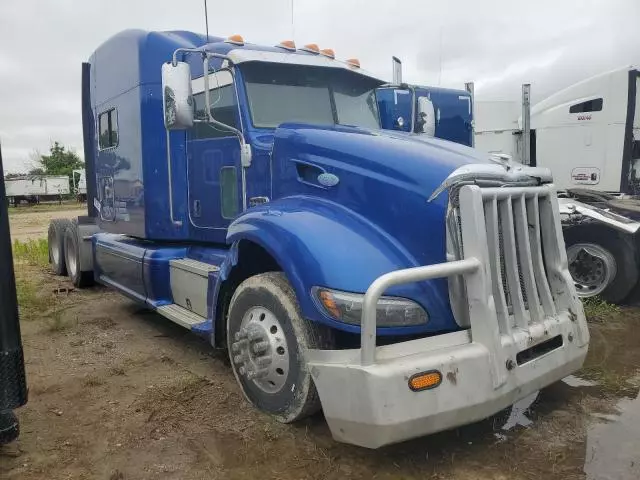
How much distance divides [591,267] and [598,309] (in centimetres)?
60

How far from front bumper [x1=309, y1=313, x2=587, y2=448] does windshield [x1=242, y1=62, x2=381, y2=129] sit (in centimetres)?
228

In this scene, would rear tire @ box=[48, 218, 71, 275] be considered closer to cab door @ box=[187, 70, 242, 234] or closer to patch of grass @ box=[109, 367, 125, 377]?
cab door @ box=[187, 70, 242, 234]

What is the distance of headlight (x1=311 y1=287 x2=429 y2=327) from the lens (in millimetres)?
2939

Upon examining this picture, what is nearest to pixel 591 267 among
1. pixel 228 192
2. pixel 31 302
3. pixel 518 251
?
pixel 518 251

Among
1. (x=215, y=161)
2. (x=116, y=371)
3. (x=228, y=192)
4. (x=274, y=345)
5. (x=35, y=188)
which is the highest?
(x=215, y=161)

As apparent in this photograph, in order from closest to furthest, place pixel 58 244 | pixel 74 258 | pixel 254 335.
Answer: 1. pixel 254 335
2. pixel 74 258
3. pixel 58 244

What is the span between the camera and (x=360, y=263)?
3.07m

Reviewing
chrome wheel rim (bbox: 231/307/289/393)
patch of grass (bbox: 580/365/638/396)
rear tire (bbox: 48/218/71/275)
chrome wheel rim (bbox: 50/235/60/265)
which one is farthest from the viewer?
chrome wheel rim (bbox: 50/235/60/265)

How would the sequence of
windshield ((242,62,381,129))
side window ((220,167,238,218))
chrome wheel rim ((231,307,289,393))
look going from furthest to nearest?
1. side window ((220,167,238,218))
2. windshield ((242,62,381,129))
3. chrome wheel rim ((231,307,289,393))

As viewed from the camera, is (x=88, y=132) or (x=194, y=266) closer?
(x=194, y=266)

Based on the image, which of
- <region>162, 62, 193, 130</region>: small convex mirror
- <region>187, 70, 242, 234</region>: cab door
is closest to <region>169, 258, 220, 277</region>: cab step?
<region>187, 70, 242, 234</region>: cab door

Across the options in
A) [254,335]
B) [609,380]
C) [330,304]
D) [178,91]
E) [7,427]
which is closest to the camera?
[330,304]

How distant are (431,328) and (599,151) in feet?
27.4

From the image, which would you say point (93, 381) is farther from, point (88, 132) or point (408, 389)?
point (88, 132)
